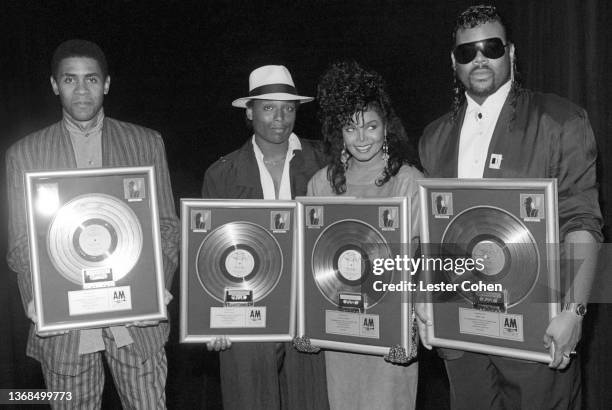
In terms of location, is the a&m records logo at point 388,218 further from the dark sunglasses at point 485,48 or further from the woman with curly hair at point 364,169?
the dark sunglasses at point 485,48

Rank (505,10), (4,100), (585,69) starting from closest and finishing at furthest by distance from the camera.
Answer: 1. (585,69)
2. (505,10)
3. (4,100)

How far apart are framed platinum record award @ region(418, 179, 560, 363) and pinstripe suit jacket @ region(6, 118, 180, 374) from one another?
103 cm

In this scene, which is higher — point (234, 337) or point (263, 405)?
point (234, 337)

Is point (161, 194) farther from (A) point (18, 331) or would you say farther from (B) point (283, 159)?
(A) point (18, 331)

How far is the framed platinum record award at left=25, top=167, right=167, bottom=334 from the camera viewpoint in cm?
242

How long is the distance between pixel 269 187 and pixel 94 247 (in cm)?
84

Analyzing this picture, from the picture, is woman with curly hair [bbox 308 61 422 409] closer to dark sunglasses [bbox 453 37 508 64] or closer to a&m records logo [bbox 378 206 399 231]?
a&m records logo [bbox 378 206 399 231]

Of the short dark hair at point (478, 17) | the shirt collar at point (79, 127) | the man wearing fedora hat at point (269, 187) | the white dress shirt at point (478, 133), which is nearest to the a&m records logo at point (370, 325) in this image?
the man wearing fedora hat at point (269, 187)

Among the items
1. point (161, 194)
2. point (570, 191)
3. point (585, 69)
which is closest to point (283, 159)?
point (161, 194)

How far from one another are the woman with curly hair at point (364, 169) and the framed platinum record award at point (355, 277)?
159mm

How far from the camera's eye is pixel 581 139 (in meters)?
2.21

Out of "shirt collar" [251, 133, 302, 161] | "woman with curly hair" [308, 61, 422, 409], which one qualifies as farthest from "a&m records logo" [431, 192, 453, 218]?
"shirt collar" [251, 133, 302, 161]

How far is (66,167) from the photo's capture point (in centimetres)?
256

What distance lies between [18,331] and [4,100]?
57.5 inches
